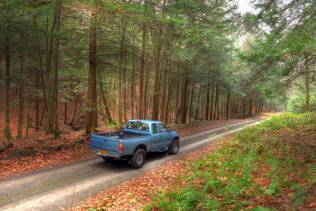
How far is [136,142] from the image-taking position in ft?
32.8

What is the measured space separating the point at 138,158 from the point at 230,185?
4491 mm

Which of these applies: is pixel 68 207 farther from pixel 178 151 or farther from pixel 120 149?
pixel 178 151

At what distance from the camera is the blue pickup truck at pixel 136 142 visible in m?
9.46

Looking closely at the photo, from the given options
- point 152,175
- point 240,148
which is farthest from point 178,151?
point 152,175


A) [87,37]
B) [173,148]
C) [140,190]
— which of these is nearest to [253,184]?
[140,190]

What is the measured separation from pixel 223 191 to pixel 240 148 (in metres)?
5.74

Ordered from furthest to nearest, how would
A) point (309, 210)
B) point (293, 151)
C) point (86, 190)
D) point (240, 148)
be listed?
point (240, 148), point (293, 151), point (86, 190), point (309, 210)

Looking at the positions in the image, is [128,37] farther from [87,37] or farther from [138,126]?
[138,126]

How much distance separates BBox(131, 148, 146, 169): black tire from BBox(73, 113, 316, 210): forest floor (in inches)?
25.9

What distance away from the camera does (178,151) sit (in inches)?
543

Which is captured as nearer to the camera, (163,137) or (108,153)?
(108,153)

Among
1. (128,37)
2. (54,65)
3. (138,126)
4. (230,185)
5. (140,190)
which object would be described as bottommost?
(140,190)

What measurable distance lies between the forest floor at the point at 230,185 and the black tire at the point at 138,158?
658 mm

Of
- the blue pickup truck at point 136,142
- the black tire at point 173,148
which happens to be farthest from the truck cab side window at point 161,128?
the black tire at point 173,148
